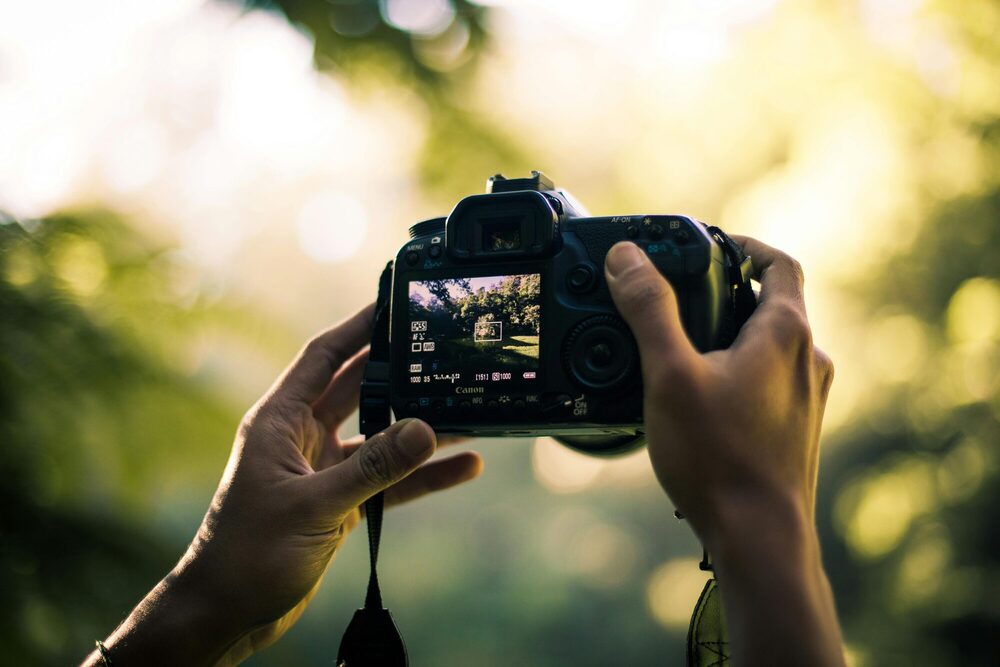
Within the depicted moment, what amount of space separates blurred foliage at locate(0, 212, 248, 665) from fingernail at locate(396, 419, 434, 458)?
29.9 inches

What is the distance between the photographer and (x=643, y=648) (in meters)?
2.65

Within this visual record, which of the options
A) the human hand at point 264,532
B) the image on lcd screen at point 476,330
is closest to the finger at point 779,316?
the image on lcd screen at point 476,330

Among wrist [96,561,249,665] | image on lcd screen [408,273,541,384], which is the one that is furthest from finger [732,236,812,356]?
wrist [96,561,249,665]

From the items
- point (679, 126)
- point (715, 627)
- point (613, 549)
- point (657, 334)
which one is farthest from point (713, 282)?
point (613, 549)

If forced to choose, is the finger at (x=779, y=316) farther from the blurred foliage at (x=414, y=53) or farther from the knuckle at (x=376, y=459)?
the blurred foliage at (x=414, y=53)

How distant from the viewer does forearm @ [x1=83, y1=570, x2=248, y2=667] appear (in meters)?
0.84

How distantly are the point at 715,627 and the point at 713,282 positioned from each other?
11.8 inches

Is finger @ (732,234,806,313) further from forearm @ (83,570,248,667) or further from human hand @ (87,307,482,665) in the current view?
forearm @ (83,570,248,667)

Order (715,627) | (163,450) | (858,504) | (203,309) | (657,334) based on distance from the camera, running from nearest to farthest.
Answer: (657,334) < (715,627) < (163,450) < (203,309) < (858,504)

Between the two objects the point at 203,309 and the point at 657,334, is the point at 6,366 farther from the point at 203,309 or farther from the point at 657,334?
the point at 657,334

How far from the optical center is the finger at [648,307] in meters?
0.62

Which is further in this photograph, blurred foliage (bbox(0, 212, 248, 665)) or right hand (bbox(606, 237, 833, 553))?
blurred foliage (bbox(0, 212, 248, 665))

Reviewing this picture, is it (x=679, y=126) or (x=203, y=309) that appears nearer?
(x=203, y=309)

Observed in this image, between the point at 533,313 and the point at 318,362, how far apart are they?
30cm
